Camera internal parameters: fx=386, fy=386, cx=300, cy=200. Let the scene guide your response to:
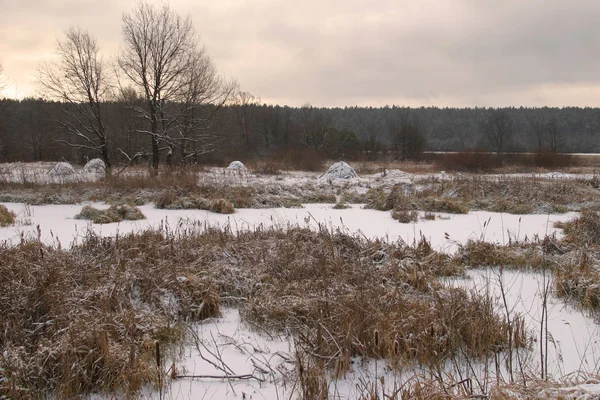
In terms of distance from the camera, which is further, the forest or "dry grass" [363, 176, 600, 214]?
the forest

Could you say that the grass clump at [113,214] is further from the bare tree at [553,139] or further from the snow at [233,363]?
the bare tree at [553,139]

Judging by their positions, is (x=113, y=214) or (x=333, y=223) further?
(x=333, y=223)

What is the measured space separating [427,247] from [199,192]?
312 inches

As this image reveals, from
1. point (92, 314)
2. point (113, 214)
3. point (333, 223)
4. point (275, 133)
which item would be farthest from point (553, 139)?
point (92, 314)

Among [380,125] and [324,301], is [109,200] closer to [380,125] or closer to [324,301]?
[324,301]

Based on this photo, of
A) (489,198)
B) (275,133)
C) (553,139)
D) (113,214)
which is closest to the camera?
(113,214)

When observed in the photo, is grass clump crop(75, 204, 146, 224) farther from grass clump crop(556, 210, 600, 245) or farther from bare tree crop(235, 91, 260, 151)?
bare tree crop(235, 91, 260, 151)

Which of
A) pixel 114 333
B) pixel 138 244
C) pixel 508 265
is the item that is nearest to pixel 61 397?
pixel 114 333

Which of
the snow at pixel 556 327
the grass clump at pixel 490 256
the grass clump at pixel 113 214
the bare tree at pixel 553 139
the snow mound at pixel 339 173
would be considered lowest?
the snow at pixel 556 327

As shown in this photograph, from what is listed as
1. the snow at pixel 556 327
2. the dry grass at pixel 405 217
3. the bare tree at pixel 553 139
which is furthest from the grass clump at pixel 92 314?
the bare tree at pixel 553 139

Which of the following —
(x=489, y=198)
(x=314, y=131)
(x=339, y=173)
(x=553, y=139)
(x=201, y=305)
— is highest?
(x=314, y=131)

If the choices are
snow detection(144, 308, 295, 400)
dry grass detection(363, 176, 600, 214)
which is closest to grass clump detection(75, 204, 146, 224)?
snow detection(144, 308, 295, 400)

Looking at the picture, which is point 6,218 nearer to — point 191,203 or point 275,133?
point 191,203

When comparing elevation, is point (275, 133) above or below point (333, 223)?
above
